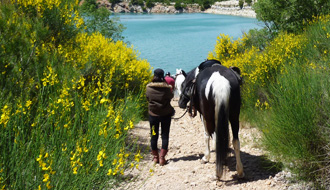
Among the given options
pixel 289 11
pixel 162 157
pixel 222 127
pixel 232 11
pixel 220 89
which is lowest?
pixel 162 157

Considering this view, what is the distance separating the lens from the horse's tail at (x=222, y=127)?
195 inches

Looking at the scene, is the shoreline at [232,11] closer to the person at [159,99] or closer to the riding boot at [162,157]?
the person at [159,99]

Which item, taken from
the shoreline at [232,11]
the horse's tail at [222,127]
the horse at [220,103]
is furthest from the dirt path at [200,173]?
the shoreline at [232,11]

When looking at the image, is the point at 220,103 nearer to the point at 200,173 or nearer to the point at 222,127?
the point at 222,127

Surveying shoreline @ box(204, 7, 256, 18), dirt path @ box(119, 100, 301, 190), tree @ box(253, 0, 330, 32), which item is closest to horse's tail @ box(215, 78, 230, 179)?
dirt path @ box(119, 100, 301, 190)

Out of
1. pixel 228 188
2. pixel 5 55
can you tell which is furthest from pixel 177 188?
pixel 5 55

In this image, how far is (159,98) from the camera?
6.29 m

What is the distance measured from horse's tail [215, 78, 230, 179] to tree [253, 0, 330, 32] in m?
11.0

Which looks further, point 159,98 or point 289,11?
point 289,11

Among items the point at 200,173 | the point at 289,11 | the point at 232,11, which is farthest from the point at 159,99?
the point at 232,11

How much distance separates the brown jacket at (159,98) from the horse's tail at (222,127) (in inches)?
58.9

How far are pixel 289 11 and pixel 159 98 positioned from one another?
39.3 feet

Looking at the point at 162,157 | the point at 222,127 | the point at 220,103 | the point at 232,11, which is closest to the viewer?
the point at 220,103

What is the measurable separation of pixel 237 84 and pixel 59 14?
17.4ft
